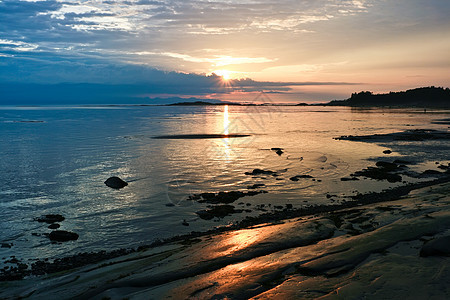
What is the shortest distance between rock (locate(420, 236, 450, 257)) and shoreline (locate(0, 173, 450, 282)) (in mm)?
6672

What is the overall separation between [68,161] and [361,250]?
102 ft

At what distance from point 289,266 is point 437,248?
12.9 ft

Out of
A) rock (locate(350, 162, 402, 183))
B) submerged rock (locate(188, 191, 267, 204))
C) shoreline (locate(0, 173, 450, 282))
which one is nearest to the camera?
shoreline (locate(0, 173, 450, 282))

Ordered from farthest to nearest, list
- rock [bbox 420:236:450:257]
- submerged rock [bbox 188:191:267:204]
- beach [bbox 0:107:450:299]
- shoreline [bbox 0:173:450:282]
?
submerged rock [bbox 188:191:267:204], shoreline [bbox 0:173:450:282], rock [bbox 420:236:450:257], beach [bbox 0:107:450:299]

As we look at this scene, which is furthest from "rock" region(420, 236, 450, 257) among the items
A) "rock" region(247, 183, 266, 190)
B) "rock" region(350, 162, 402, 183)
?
"rock" region(350, 162, 402, 183)

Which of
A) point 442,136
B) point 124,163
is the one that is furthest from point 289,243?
point 442,136

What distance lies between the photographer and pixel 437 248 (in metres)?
8.23

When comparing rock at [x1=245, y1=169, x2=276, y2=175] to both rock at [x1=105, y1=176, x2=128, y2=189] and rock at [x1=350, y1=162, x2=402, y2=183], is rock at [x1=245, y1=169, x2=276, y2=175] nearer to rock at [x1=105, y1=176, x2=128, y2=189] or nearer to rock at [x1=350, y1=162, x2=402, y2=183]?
rock at [x1=350, y1=162, x2=402, y2=183]

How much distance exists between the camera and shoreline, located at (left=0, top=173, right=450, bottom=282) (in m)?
10.8

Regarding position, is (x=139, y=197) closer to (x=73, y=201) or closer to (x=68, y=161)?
(x=73, y=201)

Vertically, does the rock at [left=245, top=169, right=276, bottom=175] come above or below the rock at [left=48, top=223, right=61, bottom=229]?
above

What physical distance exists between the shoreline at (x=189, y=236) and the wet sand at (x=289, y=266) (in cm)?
50

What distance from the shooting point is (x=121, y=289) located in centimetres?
860

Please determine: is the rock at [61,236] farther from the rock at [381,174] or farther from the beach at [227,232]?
the rock at [381,174]
